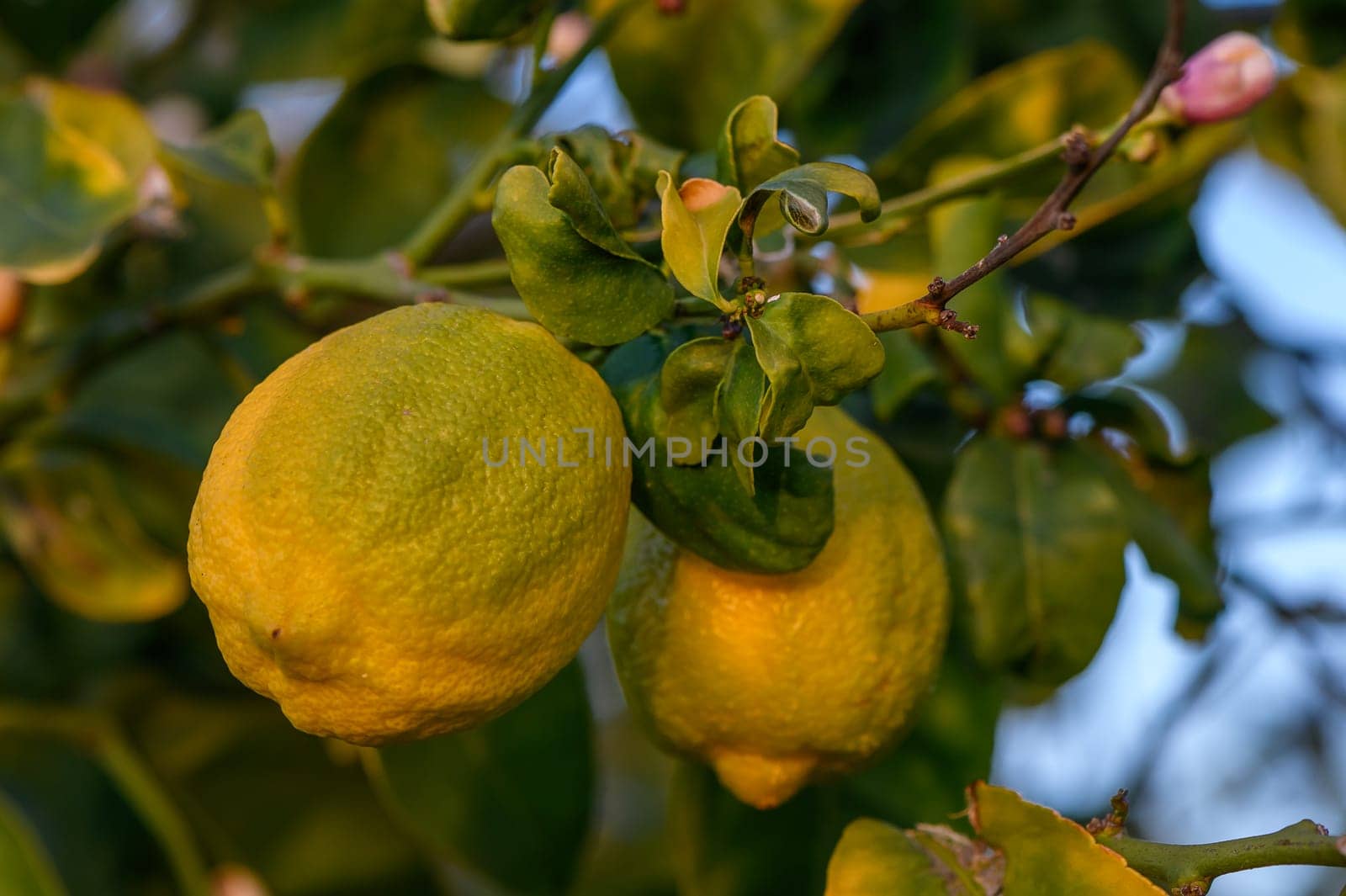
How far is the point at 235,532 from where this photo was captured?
0.53 metres

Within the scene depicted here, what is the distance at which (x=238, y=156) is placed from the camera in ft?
2.81

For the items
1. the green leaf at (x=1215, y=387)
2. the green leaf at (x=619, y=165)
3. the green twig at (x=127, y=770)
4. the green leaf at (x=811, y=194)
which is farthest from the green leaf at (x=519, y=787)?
the green leaf at (x=1215, y=387)

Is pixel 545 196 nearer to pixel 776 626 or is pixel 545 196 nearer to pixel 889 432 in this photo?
pixel 776 626

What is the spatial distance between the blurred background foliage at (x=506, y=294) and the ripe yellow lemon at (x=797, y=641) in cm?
15

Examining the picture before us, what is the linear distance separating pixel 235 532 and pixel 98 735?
0.88 m

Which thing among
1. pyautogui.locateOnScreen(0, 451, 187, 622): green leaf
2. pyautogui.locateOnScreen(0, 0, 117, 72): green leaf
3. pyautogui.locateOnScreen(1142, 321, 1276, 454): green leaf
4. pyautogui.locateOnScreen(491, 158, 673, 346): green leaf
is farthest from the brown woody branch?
pyautogui.locateOnScreen(0, 0, 117, 72): green leaf

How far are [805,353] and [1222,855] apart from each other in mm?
289

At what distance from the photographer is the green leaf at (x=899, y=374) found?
34.0 inches

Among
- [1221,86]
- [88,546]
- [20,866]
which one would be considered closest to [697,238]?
[1221,86]

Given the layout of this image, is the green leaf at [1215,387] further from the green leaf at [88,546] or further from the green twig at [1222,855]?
the green leaf at [88,546]

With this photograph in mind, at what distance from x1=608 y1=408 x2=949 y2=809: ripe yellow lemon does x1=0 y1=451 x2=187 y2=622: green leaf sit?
690 mm

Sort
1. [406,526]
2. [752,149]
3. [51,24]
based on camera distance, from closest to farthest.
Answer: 1. [406,526]
2. [752,149]
3. [51,24]

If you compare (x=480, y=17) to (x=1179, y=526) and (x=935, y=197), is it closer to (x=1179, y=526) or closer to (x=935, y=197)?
(x=935, y=197)

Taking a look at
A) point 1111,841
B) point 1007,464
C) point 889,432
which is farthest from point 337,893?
point 1111,841
